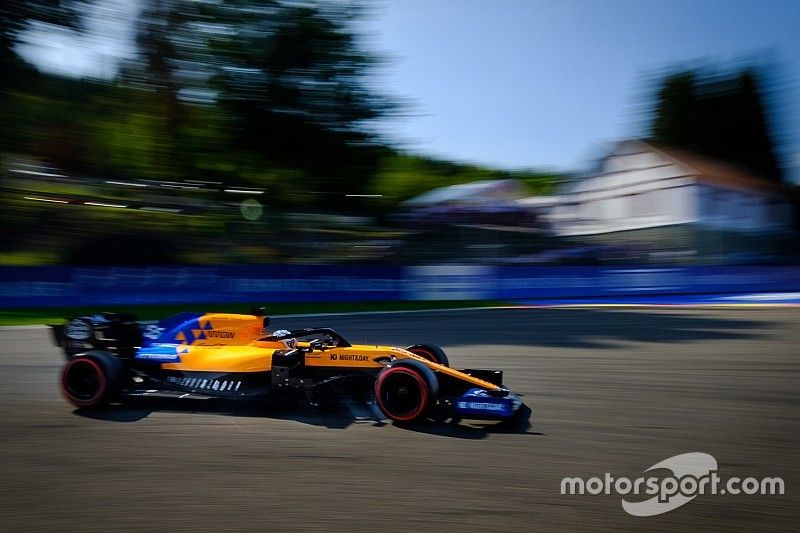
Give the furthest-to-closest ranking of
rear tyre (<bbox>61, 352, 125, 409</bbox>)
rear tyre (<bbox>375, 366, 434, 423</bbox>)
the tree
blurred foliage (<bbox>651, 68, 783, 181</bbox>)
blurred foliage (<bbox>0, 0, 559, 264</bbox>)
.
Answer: blurred foliage (<bbox>651, 68, 783, 181</bbox>) → the tree → blurred foliage (<bbox>0, 0, 559, 264</bbox>) → rear tyre (<bbox>61, 352, 125, 409</bbox>) → rear tyre (<bbox>375, 366, 434, 423</bbox>)

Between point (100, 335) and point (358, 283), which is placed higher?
point (358, 283)

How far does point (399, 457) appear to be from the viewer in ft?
16.9

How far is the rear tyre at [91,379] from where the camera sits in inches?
256

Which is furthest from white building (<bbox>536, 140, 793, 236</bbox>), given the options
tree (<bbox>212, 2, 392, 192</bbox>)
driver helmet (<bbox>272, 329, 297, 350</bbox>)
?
driver helmet (<bbox>272, 329, 297, 350</bbox>)

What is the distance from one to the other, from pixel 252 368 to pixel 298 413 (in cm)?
55

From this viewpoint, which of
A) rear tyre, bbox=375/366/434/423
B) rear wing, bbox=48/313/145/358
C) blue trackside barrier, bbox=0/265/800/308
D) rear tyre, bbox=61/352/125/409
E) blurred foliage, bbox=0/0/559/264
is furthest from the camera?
blurred foliage, bbox=0/0/559/264

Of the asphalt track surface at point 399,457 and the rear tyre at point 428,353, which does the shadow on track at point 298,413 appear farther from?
the rear tyre at point 428,353

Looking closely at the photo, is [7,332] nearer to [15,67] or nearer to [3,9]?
[15,67]

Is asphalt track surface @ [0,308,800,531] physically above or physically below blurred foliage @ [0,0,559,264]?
below

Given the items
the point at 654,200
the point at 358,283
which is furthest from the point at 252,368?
the point at 654,200

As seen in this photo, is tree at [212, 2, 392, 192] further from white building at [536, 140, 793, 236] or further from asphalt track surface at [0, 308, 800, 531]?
asphalt track surface at [0, 308, 800, 531]

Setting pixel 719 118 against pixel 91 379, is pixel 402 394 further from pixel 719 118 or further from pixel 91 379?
→ pixel 719 118

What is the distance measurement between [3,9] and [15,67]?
2095mm

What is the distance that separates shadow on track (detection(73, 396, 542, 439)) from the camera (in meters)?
5.91
